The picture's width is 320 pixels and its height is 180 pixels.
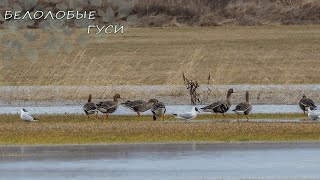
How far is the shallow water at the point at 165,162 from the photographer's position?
56.5 feet

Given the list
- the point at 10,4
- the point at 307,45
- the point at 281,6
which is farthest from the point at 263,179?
the point at 281,6

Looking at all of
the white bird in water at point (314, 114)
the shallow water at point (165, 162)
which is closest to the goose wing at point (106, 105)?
the white bird in water at point (314, 114)

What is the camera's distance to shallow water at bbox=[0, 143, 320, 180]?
17234mm

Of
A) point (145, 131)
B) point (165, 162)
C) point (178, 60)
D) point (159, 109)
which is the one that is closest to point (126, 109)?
point (159, 109)

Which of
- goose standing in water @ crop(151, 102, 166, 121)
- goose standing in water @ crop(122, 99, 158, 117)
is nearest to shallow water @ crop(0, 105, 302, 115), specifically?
goose standing in water @ crop(122, 99, 158, 117)

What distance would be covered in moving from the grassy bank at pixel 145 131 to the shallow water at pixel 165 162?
3.59ft

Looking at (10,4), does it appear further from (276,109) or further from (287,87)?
(276,109)

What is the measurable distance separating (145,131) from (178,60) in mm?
22538

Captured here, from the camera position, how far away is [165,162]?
18734 millimetres

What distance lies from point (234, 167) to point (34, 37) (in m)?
41.6

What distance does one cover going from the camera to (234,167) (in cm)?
1808

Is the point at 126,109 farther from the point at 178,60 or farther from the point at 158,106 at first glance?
the point at 178,60

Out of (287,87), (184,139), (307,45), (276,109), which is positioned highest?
(307,45)

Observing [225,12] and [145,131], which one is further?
[225,12]
